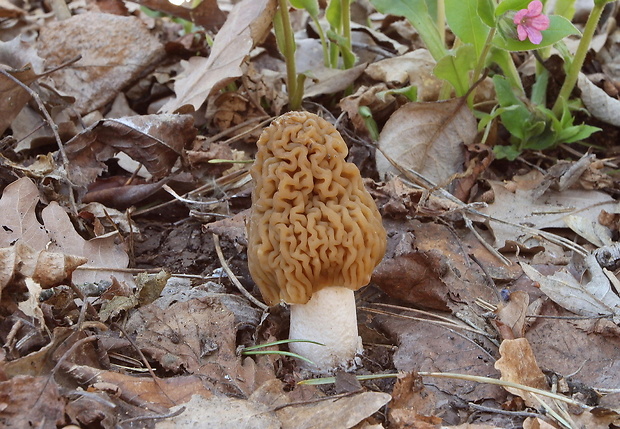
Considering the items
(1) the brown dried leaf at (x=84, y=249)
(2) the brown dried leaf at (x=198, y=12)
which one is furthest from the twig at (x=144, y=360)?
(2) the brown dried leaf at (x=198, y=12)

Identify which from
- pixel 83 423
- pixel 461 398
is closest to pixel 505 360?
pixel 461 398

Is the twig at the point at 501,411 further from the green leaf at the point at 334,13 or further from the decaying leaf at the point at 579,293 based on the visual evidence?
the green leaf at the point at 334,13

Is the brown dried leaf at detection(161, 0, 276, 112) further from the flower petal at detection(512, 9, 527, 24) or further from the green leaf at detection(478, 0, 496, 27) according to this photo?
the flower petal at detection(512, 9, 527, 24)

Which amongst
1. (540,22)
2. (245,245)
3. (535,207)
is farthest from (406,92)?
(245,245)

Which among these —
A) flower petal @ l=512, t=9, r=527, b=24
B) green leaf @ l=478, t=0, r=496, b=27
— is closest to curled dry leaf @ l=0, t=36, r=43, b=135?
green leaf @ l=478, t=0, r=496, b=27

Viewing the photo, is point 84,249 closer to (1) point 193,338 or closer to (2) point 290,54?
(1) point 193,338
